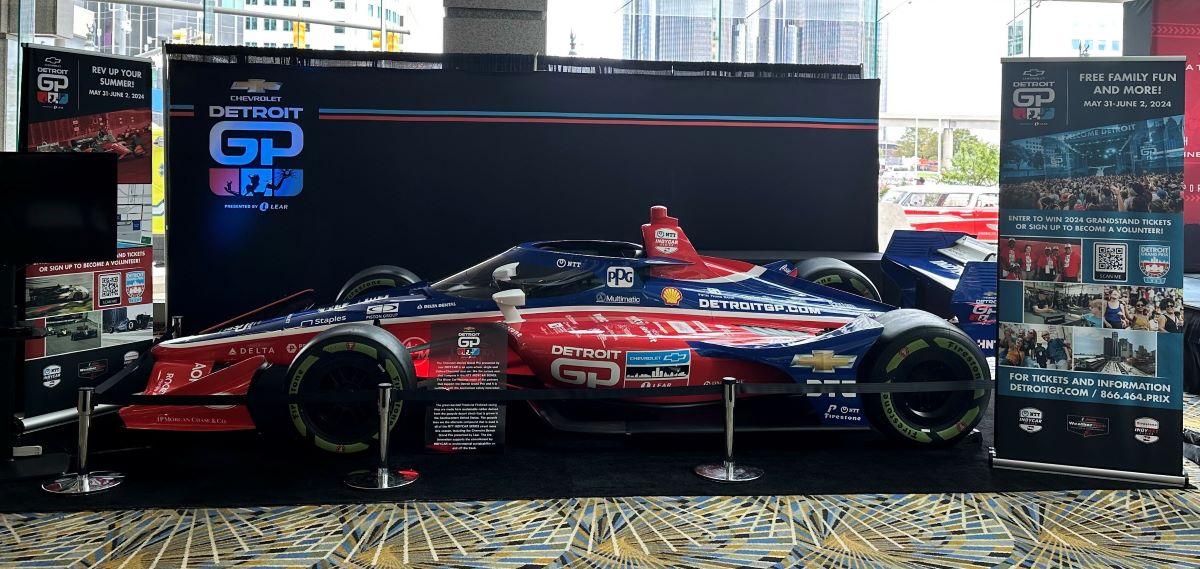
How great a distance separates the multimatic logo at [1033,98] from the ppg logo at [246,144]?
201 inches

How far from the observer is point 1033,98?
436cm

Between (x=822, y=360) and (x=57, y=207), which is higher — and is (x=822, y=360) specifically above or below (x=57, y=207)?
below

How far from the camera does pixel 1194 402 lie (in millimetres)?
6023

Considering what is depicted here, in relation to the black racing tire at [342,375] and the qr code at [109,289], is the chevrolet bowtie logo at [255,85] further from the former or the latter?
the black racing tire at [342,375]

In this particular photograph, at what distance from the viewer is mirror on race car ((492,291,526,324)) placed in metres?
5.04

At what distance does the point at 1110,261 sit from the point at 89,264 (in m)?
5.24

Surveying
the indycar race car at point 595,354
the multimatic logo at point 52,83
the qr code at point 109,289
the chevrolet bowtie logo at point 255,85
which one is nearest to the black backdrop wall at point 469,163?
the chevrolet bowtie logo at point 255,85

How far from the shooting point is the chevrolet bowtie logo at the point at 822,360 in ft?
15.0

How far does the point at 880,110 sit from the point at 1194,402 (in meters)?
3.22

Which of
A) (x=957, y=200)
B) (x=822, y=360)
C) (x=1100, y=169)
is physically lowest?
(x=822, y=360)

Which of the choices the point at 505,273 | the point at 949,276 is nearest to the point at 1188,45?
the point at 949,276

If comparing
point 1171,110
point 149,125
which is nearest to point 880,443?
point 1171,110

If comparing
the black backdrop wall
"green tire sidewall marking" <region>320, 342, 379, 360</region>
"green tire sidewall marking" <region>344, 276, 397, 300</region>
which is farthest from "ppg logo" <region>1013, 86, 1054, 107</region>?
"green tire sidewall marking" <region>344, 276, 397, 300</region>

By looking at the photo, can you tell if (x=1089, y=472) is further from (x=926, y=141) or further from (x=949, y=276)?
(x=926, y=141)
